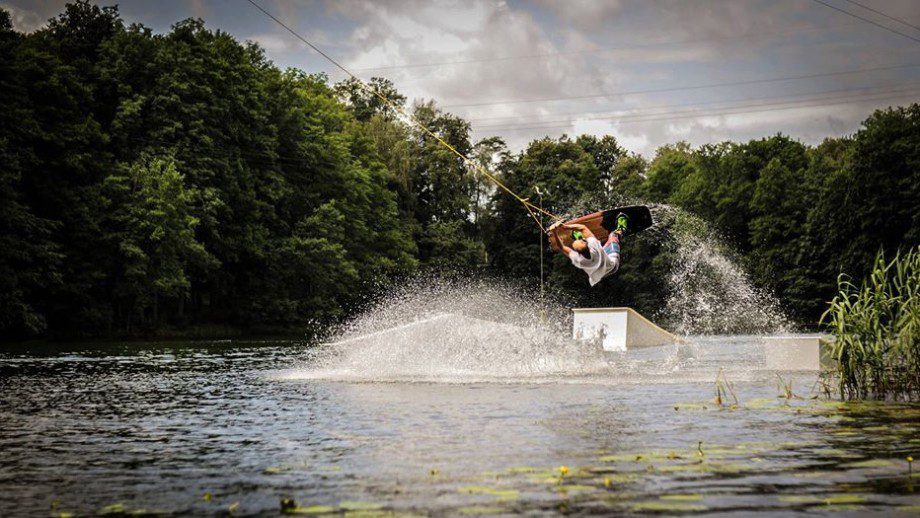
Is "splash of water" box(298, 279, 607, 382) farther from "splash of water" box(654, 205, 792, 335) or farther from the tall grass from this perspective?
"splash of water" box(654, 205, 792, 335)

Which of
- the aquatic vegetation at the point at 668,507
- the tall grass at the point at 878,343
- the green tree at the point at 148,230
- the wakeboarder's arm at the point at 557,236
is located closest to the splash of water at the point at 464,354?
the wakeboarder's arm at the point at 557,236

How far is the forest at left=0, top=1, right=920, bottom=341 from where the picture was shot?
172 feet

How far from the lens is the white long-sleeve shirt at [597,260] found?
2372 centimetres

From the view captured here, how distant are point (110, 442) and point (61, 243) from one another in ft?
143

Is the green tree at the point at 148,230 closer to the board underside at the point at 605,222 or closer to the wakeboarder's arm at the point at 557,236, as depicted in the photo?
the board underside at the point at 605,222

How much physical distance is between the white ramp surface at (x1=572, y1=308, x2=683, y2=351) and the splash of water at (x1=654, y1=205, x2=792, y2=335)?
41.2 m

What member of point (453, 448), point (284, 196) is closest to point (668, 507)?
point (453, 448)

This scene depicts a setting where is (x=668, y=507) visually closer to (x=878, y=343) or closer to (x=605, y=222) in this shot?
(x=878, y=343)

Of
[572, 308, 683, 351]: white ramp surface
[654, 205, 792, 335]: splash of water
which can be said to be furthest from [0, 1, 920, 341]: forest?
[572, 308, 683, 351]: white ramp surface

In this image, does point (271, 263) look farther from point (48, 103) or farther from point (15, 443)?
point (15, 443)

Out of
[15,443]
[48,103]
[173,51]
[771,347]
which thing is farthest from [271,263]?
[15,443]

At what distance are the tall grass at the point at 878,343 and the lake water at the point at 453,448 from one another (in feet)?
2.46

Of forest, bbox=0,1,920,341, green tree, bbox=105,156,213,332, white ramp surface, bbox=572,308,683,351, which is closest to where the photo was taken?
white ramp surface, bbox=572,308,683,351

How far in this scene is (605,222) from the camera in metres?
25.5
